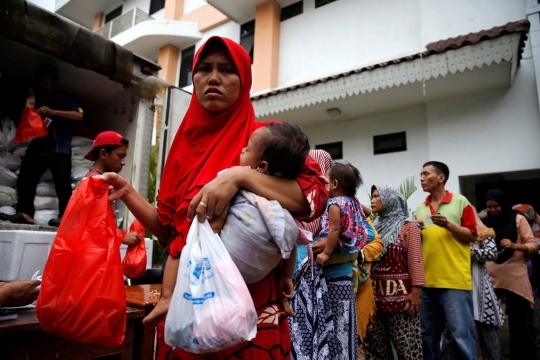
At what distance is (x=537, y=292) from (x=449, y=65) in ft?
11.9

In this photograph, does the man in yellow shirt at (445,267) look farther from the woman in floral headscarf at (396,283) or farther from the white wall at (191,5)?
the white wall at (191,5)

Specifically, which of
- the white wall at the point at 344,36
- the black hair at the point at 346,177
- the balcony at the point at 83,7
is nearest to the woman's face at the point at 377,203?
the black hair at the point at 346,177

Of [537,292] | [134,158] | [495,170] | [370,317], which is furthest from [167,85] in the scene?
[495,170]

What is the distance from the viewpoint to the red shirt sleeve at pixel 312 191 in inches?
47.0

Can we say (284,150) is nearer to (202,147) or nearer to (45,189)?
(202,147)

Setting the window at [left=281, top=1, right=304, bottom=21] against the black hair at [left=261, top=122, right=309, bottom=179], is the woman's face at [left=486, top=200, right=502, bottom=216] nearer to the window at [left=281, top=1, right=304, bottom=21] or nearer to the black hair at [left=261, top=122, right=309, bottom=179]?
the black hair at [left=261, top=122, right=309, bottom=179]

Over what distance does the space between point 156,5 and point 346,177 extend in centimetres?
1500

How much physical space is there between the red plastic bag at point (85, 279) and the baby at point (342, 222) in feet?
5.55

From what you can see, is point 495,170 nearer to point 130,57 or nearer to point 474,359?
point 474,359

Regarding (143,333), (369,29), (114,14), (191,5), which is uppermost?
(114,14)

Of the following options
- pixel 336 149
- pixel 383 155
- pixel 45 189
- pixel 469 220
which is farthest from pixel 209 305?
pixel 336 149

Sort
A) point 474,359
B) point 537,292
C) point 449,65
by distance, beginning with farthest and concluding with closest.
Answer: point 449,65, point 537,292, point 474,359

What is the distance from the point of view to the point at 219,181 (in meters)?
1.08

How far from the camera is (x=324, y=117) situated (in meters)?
8.62
